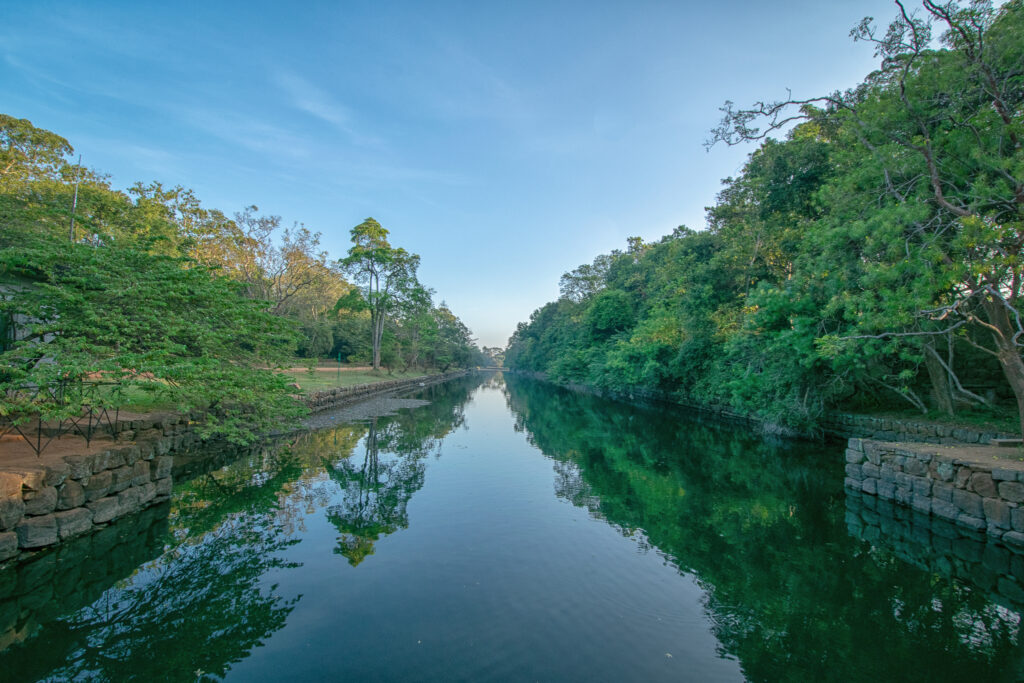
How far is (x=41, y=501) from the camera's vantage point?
5.38 m

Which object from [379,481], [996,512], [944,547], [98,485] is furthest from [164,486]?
[996,512]

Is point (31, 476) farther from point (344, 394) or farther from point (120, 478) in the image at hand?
point (344, 394)

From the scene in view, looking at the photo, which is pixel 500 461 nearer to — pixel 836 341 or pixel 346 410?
pixel 836 341

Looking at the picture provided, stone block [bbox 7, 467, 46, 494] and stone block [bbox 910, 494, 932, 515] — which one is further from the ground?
stone block [bbox 7, 467, 46, 494]

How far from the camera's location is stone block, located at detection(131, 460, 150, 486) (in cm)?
694

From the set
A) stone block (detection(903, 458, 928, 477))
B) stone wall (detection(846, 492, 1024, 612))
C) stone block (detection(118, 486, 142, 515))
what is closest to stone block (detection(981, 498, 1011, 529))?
stone wall (detection(846, 492, 1024, 612))

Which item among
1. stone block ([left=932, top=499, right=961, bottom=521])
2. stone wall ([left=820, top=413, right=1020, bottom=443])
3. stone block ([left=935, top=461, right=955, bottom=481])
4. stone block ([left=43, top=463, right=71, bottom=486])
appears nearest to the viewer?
stone block ([left=43, top=463, right=71, bottom=486])

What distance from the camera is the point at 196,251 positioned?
1934 centimetres

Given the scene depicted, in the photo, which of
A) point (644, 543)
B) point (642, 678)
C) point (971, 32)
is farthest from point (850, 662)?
point (971, 32)

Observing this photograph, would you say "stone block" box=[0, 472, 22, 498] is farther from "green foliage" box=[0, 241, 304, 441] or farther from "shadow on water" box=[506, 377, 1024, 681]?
"shadow on water" box=[506, 377, 1024, 681]

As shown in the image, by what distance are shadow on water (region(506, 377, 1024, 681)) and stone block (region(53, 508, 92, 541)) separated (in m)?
7.27

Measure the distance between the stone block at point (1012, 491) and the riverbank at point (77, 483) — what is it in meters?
12.9

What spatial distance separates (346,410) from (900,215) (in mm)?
20129

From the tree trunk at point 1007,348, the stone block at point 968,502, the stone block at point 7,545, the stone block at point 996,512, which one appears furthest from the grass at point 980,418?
the stone block at point 7,545
